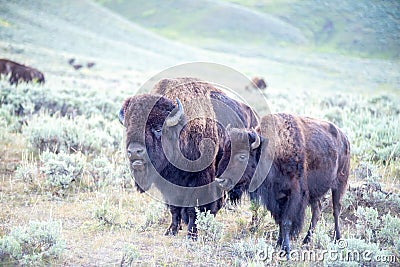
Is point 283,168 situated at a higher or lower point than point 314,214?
higher

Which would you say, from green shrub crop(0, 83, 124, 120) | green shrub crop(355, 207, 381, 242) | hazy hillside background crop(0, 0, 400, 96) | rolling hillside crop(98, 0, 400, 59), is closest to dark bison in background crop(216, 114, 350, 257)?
green shrub crop(355, 207, 381, 242)

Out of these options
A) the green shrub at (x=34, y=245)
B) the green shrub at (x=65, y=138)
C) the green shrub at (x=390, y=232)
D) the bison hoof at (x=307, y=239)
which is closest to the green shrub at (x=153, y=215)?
the green shrub at (x=34, y=245)

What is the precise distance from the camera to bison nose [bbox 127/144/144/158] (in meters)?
5.11

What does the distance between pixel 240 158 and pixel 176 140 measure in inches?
35.8

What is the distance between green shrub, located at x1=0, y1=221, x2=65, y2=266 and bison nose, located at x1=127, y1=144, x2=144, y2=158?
1141 millimetres

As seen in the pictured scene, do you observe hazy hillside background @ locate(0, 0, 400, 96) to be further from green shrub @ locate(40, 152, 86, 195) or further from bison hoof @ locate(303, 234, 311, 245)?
green shrub @ locate(40, 152, 86, 195)

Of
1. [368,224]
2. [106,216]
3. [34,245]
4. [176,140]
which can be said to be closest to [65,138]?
[106,216]

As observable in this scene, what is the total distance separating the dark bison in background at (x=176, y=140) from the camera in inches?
209

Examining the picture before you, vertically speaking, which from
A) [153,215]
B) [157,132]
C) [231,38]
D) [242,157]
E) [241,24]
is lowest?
[153,215]

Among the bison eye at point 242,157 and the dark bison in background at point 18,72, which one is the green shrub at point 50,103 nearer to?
the dark bison in background at point 18,72

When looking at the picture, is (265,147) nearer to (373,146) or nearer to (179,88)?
(179,88)

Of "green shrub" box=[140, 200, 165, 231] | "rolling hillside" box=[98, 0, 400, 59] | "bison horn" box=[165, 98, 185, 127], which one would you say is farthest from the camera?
"rolling hillside" box=[98, 0, 400, 59]

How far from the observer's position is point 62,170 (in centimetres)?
731

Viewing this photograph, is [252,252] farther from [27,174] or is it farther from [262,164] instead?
[27,174]
